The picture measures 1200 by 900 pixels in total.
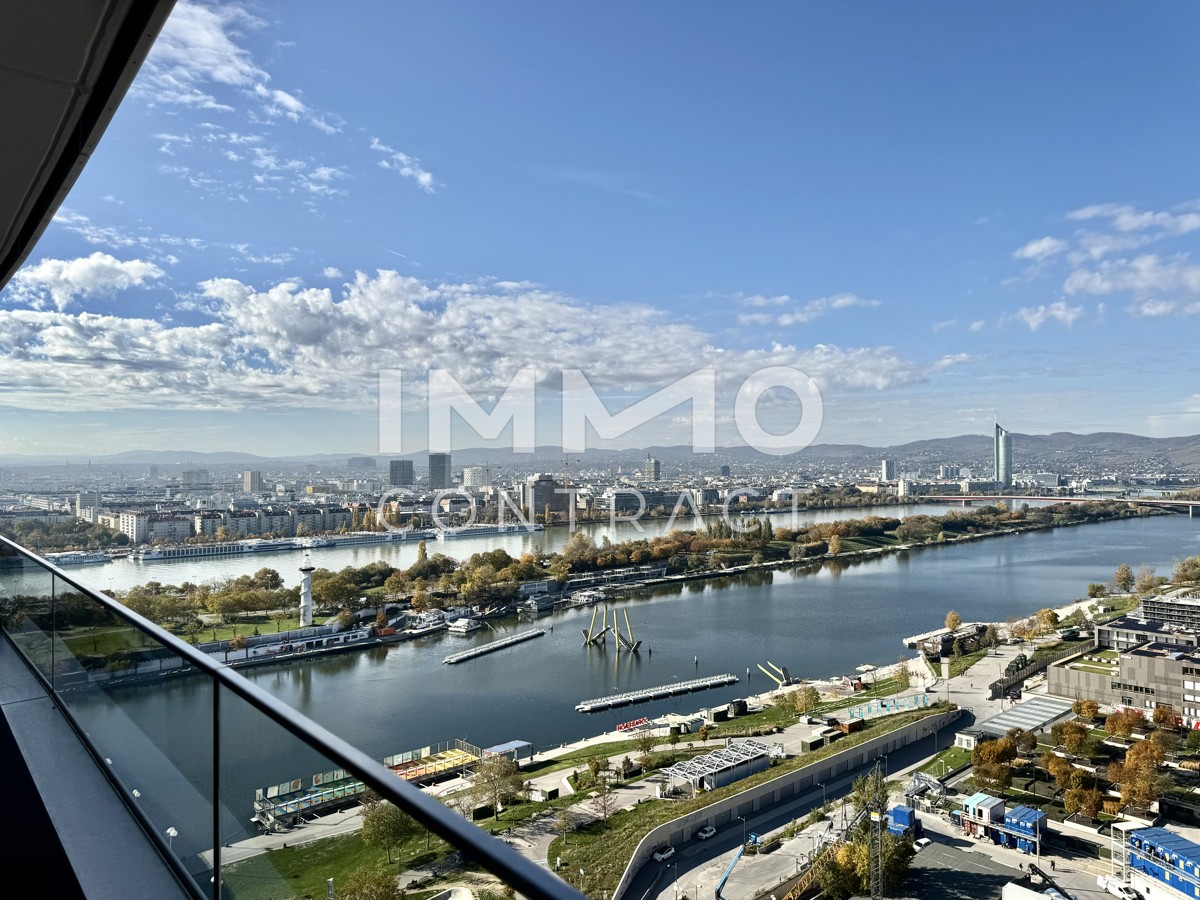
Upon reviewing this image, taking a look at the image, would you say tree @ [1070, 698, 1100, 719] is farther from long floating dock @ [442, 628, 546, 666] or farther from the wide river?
long floating dock @ [442, 628, 546, 666]

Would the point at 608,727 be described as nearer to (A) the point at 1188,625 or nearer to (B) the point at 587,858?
(B) the point at 587,858

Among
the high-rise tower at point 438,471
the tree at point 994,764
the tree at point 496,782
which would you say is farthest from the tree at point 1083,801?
the high-rise tower at point 438,471

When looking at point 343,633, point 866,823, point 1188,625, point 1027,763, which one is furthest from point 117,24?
point 1188,625

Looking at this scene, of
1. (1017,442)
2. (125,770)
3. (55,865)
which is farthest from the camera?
(1017,442)

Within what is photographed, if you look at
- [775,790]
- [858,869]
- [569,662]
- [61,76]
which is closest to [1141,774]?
[775,790]

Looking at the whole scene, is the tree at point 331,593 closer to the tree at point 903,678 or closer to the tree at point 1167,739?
the tree at point 903,678

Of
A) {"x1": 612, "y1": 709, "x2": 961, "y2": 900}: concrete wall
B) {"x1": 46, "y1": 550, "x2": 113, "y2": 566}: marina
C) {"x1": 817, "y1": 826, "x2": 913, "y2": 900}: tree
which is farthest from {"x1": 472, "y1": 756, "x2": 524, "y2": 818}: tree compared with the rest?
{"x1": 46, "y1": 550, "x2": 113, "y2": 566}: marina
